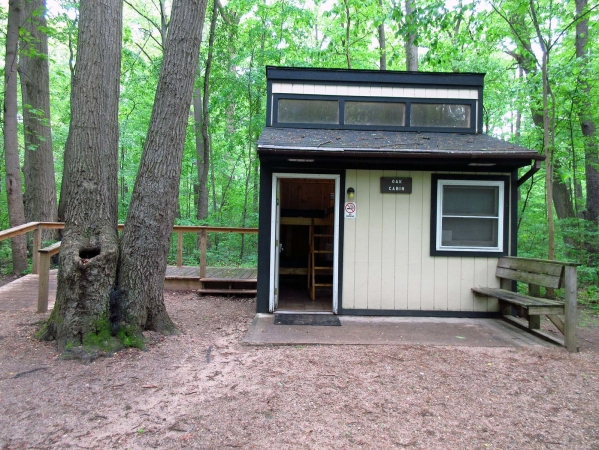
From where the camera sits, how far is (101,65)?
384cm

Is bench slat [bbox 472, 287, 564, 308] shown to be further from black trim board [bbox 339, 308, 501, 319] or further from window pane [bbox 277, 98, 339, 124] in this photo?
window pane [bbox 277, 98, 339, 124]

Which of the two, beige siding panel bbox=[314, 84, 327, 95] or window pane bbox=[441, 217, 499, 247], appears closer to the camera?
window pane bbox=[441, 217, 499, 247]

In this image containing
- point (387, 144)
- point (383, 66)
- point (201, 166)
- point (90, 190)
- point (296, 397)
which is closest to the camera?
point (296, 397)

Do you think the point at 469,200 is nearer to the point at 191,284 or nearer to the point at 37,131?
the point at 191,284

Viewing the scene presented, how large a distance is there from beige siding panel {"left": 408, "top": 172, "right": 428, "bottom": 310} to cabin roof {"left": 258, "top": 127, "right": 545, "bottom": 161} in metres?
0.55

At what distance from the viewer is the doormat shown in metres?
4.78

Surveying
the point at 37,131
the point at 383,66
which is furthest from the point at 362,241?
the point at 383,66

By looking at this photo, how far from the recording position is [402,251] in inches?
207

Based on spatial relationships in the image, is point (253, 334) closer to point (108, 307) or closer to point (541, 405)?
point (108, 307)

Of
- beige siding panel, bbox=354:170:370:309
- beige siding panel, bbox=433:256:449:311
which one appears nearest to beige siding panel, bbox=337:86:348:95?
beige siding panel, bbox=354:170:370:309

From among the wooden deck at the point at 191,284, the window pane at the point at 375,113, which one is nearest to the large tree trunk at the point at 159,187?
the wooden deck at the point at 191,284

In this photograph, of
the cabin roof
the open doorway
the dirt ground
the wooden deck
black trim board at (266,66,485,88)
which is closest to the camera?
the dirt ground

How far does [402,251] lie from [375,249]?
394 millimetres

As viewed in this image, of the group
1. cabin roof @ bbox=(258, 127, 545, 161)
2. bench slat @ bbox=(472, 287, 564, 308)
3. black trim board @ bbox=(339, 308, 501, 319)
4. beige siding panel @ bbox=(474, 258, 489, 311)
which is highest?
cabin roof @ bbox=(258, 127, 545, 161)
